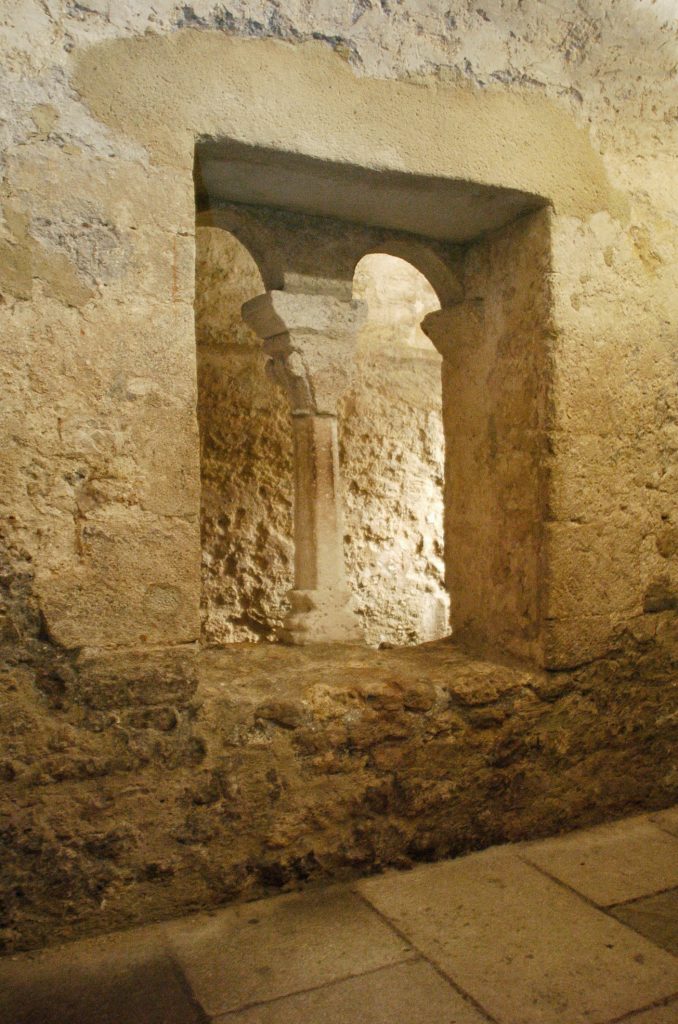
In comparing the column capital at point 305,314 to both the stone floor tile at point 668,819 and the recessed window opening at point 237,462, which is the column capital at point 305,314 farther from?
the stone floor tile at point 668,819

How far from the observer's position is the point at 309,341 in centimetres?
286

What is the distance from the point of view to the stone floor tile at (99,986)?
5.71 feet

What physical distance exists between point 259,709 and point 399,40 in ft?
6.13

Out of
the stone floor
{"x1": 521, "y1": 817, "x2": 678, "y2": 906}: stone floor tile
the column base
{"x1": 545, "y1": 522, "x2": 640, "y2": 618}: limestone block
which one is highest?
{"x1": 545, "y1": 522, "x2": 640, "y2": 618}: limestone block

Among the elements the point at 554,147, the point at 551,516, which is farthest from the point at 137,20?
the point at 551,516

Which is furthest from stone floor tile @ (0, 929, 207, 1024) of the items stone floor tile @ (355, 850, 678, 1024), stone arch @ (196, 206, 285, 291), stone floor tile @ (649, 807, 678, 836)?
stone arch @ (196, 206, 285, 291)

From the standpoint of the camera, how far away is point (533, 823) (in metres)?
2.62

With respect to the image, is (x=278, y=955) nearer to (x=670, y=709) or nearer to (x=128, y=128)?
(x=670, y=709)

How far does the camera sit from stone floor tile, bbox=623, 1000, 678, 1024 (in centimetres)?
171

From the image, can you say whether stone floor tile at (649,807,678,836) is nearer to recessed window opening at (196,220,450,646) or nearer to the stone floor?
the stone floor

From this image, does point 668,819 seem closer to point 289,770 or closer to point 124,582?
point 289,770

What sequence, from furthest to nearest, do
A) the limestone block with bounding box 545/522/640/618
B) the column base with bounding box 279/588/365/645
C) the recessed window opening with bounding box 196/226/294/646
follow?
the recessed window opening with bounding box 196/226/294/646 < the column base with bounding box 279/588/365/645 < the limestone block with bounding box 545/522/640/618

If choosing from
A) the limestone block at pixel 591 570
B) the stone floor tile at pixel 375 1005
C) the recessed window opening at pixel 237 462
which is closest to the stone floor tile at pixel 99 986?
the stone floor tile at pixel 375 1005

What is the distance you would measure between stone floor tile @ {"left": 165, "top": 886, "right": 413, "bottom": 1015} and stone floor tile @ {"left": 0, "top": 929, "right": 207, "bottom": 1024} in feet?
0.18
